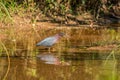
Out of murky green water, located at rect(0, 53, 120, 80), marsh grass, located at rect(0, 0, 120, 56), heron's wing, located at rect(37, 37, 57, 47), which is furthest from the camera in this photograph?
marsh grass, located at rect(0, 0, 120, 56)

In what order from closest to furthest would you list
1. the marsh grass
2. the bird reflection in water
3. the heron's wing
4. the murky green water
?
the murky green water < the bird reflection in water < the heron's wing < the marsh grass

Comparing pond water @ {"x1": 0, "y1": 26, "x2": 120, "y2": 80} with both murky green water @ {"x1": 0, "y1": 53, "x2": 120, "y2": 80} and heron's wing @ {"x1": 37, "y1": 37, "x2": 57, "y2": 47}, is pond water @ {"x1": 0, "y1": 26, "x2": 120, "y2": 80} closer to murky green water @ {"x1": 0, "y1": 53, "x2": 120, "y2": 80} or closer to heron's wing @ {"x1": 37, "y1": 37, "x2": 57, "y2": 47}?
murky green water @ {"x1": 0, "y1": 53, "x2": 120, "y2": 80}

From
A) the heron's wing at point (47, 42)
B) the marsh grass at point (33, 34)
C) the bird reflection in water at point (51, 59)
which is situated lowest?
the marsh grass at point (33, 34)

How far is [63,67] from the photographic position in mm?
7355

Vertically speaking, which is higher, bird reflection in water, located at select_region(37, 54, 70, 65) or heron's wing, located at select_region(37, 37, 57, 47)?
heron's wing, located at select_region(37, 37, 57, 47)

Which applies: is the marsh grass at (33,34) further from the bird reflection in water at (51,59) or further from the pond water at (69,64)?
the bird reflection in water at (51,59)

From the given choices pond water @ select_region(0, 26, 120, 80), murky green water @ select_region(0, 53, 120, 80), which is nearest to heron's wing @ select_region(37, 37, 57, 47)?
pond water @ select_region(0, 26, 120, 80)

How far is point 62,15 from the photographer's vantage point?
14.4 metres

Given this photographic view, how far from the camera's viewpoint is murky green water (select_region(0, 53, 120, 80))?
6.70 m

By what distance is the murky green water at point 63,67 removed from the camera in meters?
6.70

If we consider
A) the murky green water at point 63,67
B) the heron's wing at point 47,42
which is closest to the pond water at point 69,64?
the murky green water at point 63,67

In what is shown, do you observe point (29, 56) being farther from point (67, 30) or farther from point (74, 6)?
point (74, 6)

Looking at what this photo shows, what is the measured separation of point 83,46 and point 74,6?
5802 mm

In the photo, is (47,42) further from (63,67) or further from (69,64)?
(63,67)
